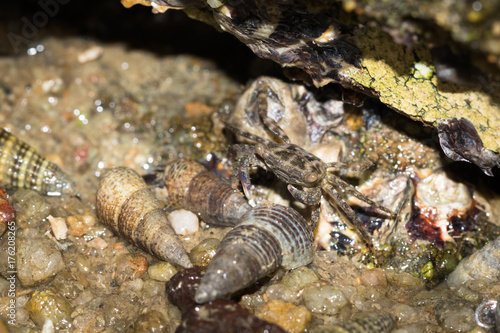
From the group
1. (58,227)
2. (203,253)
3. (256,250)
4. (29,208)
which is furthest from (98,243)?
(256,250)

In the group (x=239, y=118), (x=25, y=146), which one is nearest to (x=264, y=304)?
(x=239, y=118)

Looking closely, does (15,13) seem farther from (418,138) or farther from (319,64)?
(418,138)

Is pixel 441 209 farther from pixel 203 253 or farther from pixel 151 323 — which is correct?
pixel 151 323

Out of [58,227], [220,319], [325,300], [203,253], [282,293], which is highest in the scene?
[220,319]

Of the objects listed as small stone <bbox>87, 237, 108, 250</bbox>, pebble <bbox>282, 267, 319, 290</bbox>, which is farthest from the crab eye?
small stone <bbox>87, 237, 108, 250</bbox>

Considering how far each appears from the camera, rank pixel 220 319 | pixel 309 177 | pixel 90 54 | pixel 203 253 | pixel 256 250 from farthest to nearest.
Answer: pixel 90 54 < pixel 309 177 < pixel 203 253 < pixel 256 250 < pixel 220 319

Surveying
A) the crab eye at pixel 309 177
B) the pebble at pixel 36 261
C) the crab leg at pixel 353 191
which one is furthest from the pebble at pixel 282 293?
the pebble at pixel 36 261
